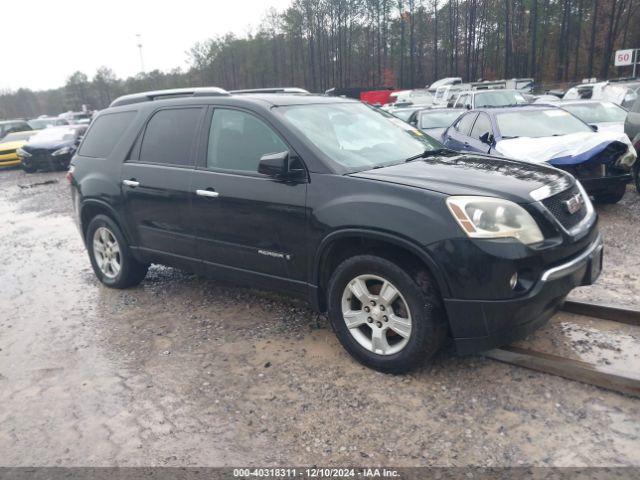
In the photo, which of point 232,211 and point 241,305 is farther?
point 241,305

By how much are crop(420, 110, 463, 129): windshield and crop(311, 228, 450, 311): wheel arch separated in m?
8.53

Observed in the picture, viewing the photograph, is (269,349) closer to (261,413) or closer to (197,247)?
(261,413)

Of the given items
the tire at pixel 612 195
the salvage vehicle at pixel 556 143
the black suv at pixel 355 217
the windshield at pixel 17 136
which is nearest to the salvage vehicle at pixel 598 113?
the salvage vehicle at pixel 556 143

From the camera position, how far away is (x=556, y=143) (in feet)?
23.3

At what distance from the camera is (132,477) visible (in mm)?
2695

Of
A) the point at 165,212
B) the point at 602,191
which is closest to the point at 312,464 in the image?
the point at 165,212

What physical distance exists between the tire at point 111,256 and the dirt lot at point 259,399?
1.43ft

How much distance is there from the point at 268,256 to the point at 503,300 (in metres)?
1.73

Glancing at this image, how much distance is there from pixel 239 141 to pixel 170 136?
0.87 metres

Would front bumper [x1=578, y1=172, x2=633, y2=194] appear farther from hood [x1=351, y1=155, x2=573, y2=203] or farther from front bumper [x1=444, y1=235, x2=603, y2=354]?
front bumper [x1=444, y1=235, x2=603, y2=354]

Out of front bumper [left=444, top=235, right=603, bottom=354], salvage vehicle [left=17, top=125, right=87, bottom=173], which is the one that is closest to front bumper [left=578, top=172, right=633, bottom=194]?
front bumper [left=444, top=235, right=603, bottom=354]

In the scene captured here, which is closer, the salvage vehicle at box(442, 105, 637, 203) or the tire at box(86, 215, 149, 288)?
the tire at box(86, 215, 149, 288)

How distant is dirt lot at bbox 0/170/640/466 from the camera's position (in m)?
2.76

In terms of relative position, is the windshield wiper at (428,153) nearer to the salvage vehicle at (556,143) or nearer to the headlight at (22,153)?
the salvage vehicle at (556,143)
